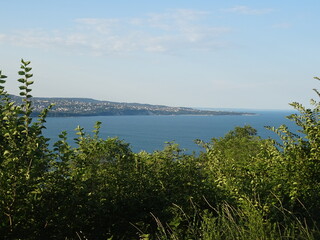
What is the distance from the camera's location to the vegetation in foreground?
4.92m

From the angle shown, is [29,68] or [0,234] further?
[29,68]

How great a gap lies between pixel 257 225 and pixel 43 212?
307cm

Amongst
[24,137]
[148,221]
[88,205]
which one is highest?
[24,137]

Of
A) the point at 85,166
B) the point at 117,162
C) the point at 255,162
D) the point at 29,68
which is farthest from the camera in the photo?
the point at 255,162

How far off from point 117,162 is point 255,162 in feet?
11.0

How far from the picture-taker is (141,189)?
6977 mm

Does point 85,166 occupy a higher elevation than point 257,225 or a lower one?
higher

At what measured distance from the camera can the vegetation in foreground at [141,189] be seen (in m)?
4.92

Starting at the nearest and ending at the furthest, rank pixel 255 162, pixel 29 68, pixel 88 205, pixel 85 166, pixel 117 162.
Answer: pixel 29 68 → pixel 88 205 → pixel 85 166 → pixel 117 162 → pixel 255 162

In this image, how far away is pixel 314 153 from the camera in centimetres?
750

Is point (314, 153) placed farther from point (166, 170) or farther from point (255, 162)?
point (166, 170)

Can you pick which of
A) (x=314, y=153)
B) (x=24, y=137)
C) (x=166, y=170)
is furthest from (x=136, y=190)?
(x=314, y=153)

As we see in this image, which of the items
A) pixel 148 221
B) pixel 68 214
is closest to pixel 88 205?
pixel 68 214

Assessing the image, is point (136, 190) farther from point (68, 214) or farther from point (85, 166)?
point (68, 214)
